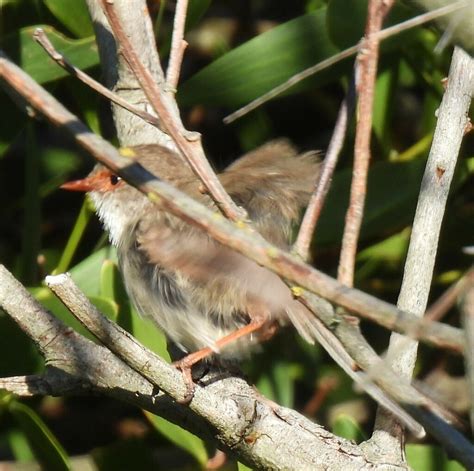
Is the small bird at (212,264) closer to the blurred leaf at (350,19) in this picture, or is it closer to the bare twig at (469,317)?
the blurred leaf at (350,19)

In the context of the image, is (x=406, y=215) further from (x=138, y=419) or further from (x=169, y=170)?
(x=138, y=419)

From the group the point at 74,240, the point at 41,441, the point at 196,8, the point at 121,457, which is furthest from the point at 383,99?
the point at 41,441

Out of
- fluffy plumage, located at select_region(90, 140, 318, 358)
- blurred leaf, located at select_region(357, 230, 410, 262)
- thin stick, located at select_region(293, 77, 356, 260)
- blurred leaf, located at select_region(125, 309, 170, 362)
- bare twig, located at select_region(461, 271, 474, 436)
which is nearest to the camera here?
bare twig, located at select_region(461, 271, 474, 436)

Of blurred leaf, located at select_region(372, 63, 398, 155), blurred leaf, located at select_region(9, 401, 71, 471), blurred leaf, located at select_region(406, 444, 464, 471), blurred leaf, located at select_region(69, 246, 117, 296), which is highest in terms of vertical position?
blurred leaf, located at select_region(372, 63, 398, 155)

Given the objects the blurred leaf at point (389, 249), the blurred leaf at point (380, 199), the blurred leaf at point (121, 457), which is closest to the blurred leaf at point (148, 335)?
the blurred leaf at point (121, 457)

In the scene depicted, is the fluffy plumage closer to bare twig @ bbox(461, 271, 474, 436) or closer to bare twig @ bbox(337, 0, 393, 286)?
bare twig @ bbox(337, 0, 393, 286)

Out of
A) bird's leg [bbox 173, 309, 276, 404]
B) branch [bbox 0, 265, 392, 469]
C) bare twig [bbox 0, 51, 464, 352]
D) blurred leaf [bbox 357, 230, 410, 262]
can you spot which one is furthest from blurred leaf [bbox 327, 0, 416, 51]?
bare twig [bbox 0, 51, 464, 352]
